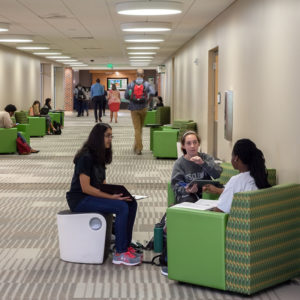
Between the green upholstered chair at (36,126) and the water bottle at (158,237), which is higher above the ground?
the green upholstered chair at (36,126)

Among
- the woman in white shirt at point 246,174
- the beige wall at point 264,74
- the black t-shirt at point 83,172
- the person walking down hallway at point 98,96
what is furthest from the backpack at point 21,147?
the person walking down hallway at point 98,96

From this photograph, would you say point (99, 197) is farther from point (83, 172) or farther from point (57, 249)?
point (57, 249)

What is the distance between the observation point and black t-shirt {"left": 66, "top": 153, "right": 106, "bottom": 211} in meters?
Answer: 5.58

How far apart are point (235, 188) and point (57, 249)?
2.10m

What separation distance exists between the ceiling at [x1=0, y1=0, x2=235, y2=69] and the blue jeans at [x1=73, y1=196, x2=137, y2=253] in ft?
17.3

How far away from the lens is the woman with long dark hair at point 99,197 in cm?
558

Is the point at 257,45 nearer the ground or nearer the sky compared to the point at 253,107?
nearer the sky

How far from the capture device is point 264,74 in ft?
25.7

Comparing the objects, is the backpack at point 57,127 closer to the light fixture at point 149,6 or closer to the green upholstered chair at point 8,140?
the green upholstered chair at point 8,140

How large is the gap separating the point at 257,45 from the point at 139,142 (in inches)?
269

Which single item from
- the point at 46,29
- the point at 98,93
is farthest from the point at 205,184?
the point at 98,93

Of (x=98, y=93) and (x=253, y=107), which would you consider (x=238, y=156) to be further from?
(x=98, y=93)

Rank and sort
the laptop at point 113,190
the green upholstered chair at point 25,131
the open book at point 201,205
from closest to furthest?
the open book at point 201,205
the laptop at point 113,190
the green upholstered chair at point 25,131

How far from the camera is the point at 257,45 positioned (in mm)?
8352
